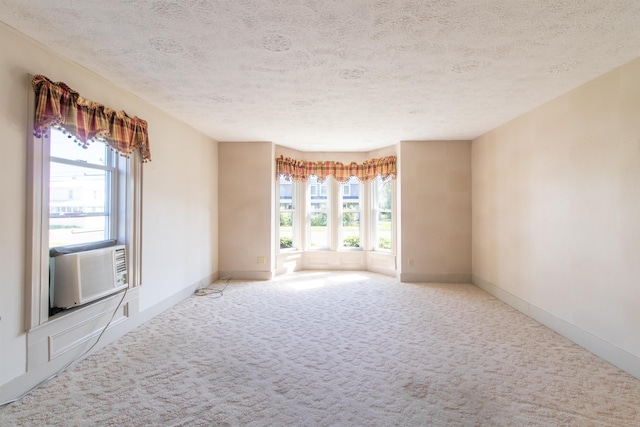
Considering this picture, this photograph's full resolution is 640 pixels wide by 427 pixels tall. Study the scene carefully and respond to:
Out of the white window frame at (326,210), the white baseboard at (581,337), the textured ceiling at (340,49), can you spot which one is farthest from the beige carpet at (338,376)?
the white window frame at (326,210)

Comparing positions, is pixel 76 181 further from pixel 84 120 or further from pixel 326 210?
pixel 326 210

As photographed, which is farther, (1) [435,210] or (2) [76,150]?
(1) [435,210]

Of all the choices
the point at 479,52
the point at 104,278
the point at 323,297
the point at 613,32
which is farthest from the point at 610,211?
the point at 104,278

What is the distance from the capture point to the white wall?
1860 millimetres

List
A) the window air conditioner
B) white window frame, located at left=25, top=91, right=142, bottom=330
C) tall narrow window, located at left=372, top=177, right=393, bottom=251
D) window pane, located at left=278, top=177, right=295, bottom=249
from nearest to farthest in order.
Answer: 1. white window frame, located at left=25, top=91, right=142, bottom=330
2. the window air conditioner
3. tall narrow window, located at left=372, top=177, right=393, bottom=251
4. window pane, located at left=278, top=177, right=295, bottom=249

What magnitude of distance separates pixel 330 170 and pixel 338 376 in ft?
13.4

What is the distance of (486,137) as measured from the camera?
432 cm

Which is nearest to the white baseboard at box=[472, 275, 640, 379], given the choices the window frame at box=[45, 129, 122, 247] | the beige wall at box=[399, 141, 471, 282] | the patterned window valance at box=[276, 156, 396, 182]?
the beige wall at box=[399, 141, 471, 282]

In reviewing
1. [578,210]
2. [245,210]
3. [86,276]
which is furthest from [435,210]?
[86,276]

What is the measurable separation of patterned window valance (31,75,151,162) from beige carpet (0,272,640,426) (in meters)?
1.85

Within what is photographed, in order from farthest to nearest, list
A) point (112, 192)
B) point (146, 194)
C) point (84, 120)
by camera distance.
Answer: point (146, 194)
point (112, 192)
point (84, 120)

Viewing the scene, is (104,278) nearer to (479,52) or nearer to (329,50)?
(329,50)

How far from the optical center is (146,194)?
3145mm

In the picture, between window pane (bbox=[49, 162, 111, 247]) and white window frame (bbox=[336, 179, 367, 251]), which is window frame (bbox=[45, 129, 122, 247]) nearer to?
window pane (bbox=[49, 162, 111, 247])
